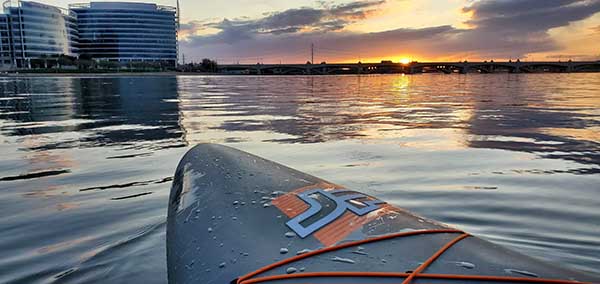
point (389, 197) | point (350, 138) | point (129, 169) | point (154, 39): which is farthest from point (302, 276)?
point (154, 39)

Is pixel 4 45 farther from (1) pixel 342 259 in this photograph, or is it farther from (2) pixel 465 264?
(2) pixel 465 264

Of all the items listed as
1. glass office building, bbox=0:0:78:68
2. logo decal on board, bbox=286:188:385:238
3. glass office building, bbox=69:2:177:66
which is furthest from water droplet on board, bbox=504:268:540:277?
glass office building, bbox=69:2:177:66

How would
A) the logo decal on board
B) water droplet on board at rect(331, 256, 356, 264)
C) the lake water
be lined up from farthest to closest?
1. the lake water
2. the logo decal on board
3. water droplet on board at rect(331, 256, 356, 264)

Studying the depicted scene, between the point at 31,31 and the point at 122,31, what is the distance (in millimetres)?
29261

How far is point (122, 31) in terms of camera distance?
473 feet

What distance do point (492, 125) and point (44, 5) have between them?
14267 centimetres

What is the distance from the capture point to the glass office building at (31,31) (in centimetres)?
11719

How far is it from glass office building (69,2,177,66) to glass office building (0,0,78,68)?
1508 cm

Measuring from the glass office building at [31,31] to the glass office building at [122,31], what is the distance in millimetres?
15079

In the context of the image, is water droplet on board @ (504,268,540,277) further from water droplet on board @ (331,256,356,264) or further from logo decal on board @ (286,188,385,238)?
logo decal on board @ (286,188,385,238)

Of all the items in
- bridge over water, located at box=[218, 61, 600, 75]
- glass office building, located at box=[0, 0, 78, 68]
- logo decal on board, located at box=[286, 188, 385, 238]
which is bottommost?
logo decal on board, located at box=[286, 188, 385, 238]

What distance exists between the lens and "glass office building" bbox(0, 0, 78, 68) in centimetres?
11719

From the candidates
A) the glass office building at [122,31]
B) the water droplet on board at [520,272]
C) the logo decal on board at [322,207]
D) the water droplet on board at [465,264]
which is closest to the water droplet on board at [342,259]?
the logo decal on board at [322,207]

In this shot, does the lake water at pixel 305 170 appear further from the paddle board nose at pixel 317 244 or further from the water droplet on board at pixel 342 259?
the water droplet on board at pixel 342 259
